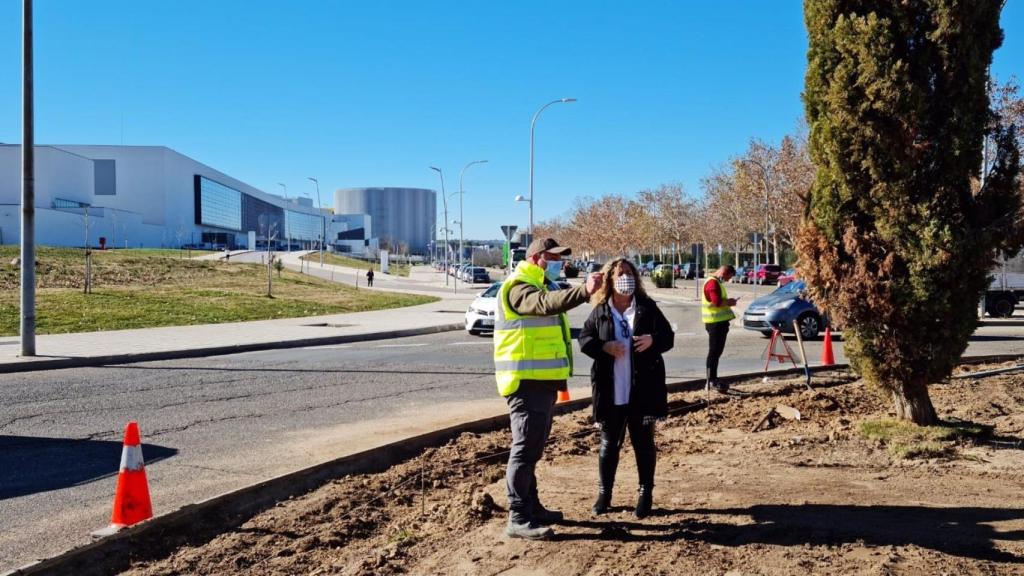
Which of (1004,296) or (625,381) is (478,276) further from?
(625,381)

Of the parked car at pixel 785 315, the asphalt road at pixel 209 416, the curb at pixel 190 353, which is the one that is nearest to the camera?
the asphalt road at pixel 209 416

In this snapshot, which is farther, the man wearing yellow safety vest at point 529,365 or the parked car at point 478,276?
the parked car at point 478,276

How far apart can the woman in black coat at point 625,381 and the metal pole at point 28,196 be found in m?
12.4

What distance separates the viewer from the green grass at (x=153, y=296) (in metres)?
22.4

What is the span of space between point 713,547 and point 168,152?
381 ft

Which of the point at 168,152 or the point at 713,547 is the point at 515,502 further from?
the point at 168,152

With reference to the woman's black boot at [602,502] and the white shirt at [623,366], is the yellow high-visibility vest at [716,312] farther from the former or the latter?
the woman's black boot at [602,502]

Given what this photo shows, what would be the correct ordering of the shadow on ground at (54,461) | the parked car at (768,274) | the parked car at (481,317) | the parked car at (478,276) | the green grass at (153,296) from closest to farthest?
the shadow on ground at (54,461) → the parked car at (481,317) → the green grass at (153,296) → the parked car at (768,274) → the parked car at (478,276)

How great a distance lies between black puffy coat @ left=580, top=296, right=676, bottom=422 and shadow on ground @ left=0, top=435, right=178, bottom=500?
3.81 meters

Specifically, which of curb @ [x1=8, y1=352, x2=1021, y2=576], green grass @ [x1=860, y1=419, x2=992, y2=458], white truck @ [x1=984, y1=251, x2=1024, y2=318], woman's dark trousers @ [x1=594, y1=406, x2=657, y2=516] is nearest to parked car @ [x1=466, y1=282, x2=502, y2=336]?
curb @ [x1=8, y1=352, x2=1021, y2=576]

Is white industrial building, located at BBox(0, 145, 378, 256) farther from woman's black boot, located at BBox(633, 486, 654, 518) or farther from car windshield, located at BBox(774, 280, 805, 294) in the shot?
woman's black boot, located at BBox(633, 486, 654, 518)

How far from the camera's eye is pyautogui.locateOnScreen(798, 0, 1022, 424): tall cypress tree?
661 cm

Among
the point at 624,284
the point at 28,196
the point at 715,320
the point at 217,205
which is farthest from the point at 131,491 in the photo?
the point at 217,205

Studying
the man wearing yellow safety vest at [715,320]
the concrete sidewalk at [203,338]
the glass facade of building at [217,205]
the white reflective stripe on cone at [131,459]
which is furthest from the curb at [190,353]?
the glass facade of building at [217,205]
